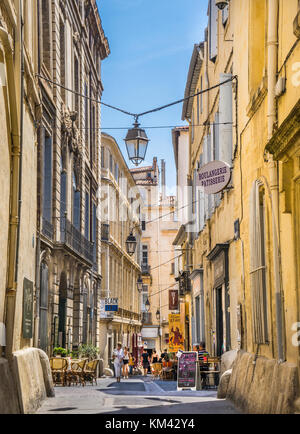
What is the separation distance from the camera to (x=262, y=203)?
37.6 feet

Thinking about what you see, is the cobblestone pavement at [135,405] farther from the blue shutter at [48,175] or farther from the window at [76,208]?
the window at [76,208]

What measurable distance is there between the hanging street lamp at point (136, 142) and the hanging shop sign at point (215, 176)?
60.0 inches

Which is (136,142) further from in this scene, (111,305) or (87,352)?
(111,305)

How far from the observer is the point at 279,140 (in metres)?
8.85

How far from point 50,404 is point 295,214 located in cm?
625

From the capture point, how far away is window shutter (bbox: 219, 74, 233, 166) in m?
15.5

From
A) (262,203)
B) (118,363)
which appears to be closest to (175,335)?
(118,363)

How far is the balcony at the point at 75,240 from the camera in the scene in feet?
77.1

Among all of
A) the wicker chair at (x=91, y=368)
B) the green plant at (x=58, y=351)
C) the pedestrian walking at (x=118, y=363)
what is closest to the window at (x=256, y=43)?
the wicker chair at (x=91, y=368)

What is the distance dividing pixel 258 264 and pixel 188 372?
7304mm

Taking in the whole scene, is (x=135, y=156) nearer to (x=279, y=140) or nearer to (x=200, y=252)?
(x=279, y=140)

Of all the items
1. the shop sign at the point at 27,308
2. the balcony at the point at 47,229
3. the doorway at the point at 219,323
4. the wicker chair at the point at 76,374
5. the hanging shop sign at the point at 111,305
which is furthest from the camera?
the hanging shop sign at the point at 111,305

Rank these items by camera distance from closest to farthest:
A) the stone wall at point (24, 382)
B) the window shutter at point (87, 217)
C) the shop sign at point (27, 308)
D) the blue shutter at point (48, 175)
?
the stone wall at point (24, 382)
the shop sign at point (27, 308)
the blue shutter at point (48, 175)
the window shutter at point (87, 217)

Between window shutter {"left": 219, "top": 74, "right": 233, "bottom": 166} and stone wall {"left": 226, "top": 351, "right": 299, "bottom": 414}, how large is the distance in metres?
4.63
